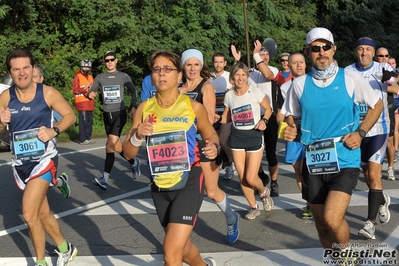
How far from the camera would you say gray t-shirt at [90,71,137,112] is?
10984mm

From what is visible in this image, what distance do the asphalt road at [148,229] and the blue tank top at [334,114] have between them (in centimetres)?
115

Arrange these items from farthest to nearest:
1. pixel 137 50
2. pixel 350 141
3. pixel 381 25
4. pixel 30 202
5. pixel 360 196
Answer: pixel 381 25
pixel 137 50
pixel 360 196
pixel 30 202
pixel 350 141

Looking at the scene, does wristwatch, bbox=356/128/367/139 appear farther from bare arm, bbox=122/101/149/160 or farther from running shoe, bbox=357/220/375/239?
running shoe, bbox=357/220/375/239

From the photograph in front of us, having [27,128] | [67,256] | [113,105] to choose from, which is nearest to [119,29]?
[113,105]

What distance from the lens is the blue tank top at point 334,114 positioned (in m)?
5.31

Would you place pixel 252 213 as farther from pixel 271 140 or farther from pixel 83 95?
pixel 83 95

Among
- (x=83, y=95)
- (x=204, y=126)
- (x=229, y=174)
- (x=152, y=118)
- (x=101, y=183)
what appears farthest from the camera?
(x=83, y=95)

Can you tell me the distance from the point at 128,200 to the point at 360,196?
301 centimetres

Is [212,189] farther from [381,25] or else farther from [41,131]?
[381,25]

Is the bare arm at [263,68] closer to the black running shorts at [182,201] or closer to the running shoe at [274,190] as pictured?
the running shoe at [274,190]

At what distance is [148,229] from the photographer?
7.67m


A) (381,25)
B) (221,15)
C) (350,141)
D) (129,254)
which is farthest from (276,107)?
(381,25)

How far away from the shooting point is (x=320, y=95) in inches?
211

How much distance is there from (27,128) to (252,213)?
297 centimetres
